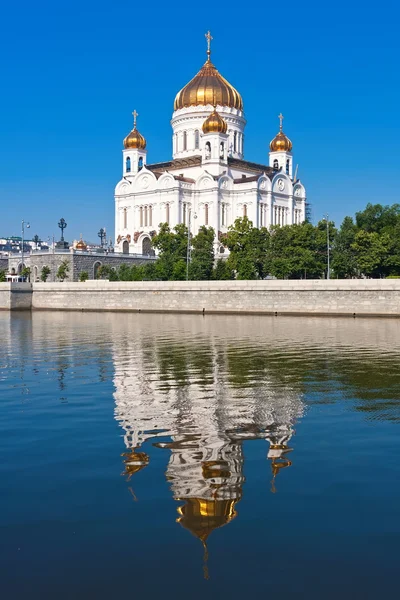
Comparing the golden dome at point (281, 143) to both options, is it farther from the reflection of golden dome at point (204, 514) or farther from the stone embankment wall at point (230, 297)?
the reflection of golden dome at point (204, 514)

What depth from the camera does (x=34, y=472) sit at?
716 centimetres

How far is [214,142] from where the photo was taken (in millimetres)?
62656

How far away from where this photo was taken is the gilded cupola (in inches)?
2596

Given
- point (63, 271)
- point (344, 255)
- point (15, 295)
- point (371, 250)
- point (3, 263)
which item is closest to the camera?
point (371, 250)

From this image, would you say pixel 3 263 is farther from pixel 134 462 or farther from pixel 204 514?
pixel 204 514

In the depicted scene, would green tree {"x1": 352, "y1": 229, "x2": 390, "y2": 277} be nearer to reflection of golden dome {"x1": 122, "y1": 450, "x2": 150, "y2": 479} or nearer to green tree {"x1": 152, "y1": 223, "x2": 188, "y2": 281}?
green tree {"x1": 152, "y1": 223, "x2": 188, "y2": 281}

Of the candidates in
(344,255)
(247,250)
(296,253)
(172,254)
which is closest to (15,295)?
(172,254)

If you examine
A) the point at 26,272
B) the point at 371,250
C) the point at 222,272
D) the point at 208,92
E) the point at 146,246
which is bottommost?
the point at 222,272

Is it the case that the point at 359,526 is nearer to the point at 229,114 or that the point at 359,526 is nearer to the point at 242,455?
the point at 242,455

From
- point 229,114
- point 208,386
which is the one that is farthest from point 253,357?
point 229,114

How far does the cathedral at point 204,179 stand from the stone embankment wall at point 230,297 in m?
18.5

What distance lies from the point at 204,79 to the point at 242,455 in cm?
6281

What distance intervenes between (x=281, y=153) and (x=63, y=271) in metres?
28.9

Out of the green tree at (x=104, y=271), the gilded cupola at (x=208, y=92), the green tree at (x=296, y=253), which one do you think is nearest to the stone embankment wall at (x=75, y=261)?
the green tree at (x=104, y=271)
